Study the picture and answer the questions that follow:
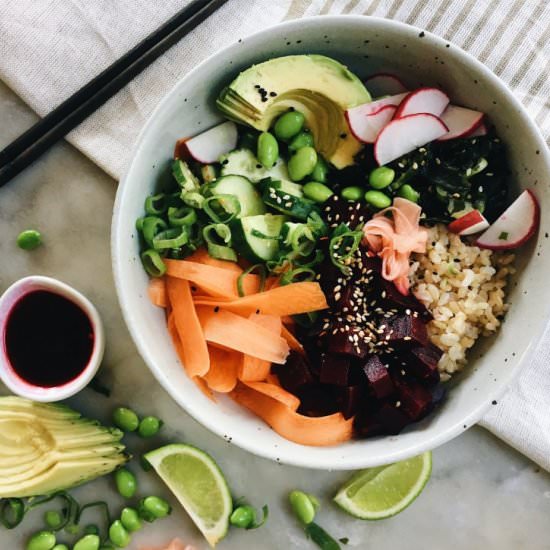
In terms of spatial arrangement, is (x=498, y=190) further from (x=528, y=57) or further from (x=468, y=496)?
(x=468, y=496)

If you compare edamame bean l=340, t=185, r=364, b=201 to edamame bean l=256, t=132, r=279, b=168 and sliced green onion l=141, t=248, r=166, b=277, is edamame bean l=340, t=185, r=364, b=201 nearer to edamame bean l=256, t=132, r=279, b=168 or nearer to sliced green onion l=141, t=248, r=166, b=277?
edamame bean l=256, t=132, r=279, b=168

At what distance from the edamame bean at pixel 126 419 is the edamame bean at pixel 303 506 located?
0.49m

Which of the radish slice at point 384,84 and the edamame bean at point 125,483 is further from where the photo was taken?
the edamame bean at point 125,483

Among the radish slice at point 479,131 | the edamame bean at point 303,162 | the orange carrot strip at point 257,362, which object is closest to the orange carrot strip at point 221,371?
the orange carrot strip at point 257,362

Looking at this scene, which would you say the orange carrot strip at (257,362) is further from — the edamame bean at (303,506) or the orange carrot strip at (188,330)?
the edamame bean at (303,506)

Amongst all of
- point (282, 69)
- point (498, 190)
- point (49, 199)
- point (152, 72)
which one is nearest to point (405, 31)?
point (282, 69)

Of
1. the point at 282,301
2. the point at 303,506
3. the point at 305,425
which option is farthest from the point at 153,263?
the point at 303,506

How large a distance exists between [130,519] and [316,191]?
1058mm

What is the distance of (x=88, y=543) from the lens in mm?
1897

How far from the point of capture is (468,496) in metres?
1.96

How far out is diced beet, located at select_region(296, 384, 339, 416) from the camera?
62.9 inches

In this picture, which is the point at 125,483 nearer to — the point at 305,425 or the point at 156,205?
the point at 305,425

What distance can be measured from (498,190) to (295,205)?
0.49 meters

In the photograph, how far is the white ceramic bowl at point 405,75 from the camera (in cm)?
150
